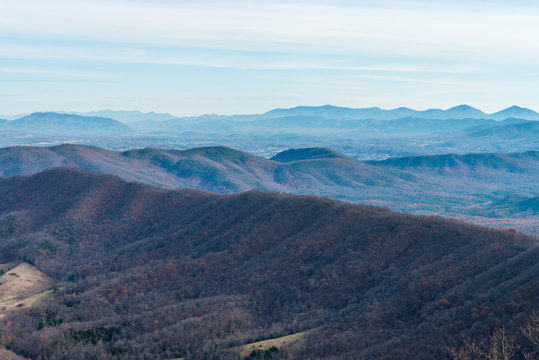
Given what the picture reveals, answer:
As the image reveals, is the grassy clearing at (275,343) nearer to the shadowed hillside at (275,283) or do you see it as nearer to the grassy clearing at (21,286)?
the shadowed hillside at (275,283)

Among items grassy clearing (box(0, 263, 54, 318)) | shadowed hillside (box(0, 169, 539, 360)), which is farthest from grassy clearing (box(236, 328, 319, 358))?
grassy clearing (box(0, 263, 54, 318))

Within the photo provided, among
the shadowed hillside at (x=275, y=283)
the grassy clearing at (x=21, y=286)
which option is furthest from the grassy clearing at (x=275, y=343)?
the grassy clearing at (x=21, y=286)

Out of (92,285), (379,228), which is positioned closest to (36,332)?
(92,285)

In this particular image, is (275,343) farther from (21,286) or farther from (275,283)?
(21,286)

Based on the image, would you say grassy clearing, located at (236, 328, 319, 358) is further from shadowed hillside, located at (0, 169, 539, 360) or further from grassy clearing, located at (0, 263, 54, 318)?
grassy clearing, located at (0, 263, 54, 318)

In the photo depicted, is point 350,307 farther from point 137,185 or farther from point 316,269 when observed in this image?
point 137,185

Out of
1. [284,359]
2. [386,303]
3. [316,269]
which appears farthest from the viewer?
[316,269]
